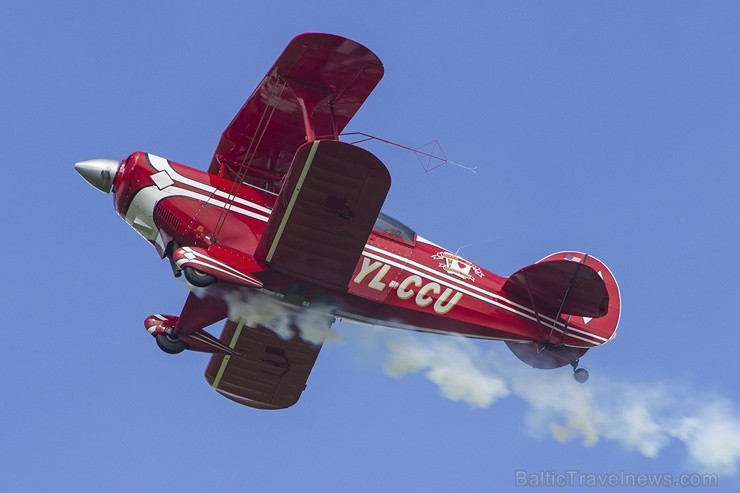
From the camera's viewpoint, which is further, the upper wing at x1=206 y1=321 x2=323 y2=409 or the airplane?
the upper wing at x1=206 y1=321 x2=323 y2=409

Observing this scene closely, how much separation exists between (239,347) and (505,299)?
353 centimetres

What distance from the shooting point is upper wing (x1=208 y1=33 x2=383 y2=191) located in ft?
47.0

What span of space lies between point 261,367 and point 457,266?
3067mm

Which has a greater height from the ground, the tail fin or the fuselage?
the tail fin

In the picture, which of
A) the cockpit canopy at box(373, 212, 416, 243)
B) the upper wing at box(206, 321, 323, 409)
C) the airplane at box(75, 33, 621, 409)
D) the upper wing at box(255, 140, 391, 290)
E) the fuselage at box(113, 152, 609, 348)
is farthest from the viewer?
the upper wing at box(206, 321, 323, 409)

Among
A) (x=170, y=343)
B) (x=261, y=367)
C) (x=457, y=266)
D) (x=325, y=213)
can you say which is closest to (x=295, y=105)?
(x=325, y=213)

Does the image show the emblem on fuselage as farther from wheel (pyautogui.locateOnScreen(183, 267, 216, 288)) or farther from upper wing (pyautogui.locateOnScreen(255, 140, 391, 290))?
wheel (pyautogui.locateOnScreen(183, 267, 216, 288))

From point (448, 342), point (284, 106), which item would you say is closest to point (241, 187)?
point (284, 106)

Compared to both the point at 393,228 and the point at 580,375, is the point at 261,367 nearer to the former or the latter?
the point at 393,228

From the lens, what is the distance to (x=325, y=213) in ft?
45.8

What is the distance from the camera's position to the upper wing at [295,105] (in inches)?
564

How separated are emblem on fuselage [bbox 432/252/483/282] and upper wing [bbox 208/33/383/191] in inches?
78.3

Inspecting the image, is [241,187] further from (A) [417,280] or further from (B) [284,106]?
(A) [417,280]

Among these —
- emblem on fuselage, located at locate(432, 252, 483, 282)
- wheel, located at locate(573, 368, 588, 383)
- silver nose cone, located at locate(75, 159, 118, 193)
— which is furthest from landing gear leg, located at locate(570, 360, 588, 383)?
silver nose cone, located at locate(75, 159, 118, 193)
